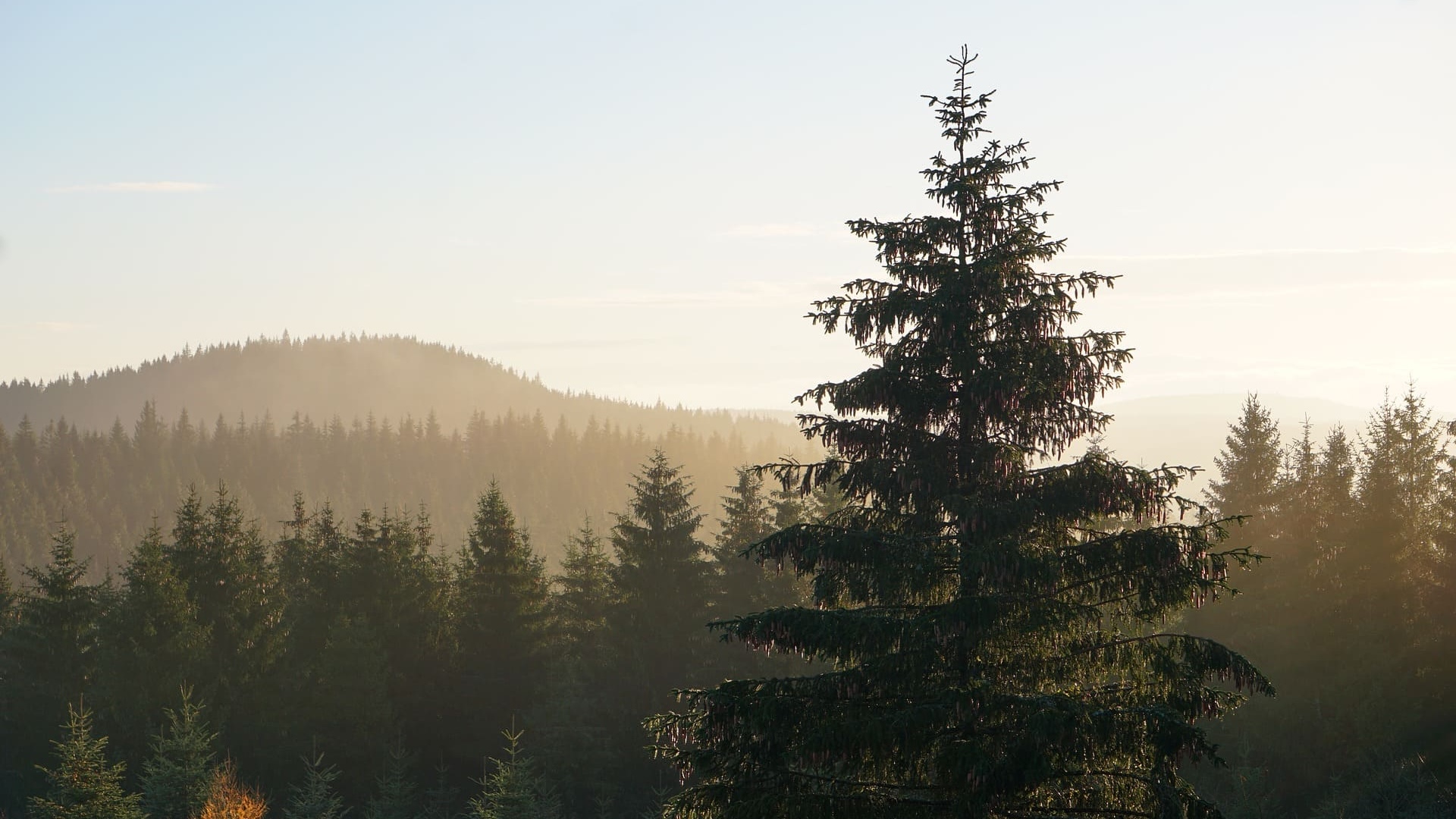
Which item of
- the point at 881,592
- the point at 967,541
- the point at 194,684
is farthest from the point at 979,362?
the point at 194,684

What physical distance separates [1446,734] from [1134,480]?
30.7 meters

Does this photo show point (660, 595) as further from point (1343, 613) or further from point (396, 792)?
point (1343, 613)

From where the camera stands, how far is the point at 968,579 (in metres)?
12.1

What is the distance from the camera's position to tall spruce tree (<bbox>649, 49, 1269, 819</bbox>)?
1171cm

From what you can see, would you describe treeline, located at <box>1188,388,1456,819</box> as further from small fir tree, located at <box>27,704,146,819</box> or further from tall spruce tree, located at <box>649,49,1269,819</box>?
small fir tree, located at <box>27,704,146,819</box>

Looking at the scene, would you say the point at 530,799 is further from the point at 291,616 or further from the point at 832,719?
the point at 291,616

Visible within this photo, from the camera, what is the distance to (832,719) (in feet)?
38.8

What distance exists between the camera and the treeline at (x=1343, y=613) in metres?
35.6

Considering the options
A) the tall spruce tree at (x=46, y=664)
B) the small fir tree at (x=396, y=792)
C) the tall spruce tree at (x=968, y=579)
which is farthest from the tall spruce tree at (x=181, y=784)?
the tall spruce tree at (x=968, y=579)

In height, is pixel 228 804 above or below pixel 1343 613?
below

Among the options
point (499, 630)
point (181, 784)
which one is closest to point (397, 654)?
point (499, 630)

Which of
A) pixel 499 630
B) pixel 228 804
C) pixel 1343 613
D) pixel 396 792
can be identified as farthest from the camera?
pixel 499 630

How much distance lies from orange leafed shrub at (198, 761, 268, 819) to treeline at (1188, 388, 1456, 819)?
26.1 meters

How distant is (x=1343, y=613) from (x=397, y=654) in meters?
37.2
